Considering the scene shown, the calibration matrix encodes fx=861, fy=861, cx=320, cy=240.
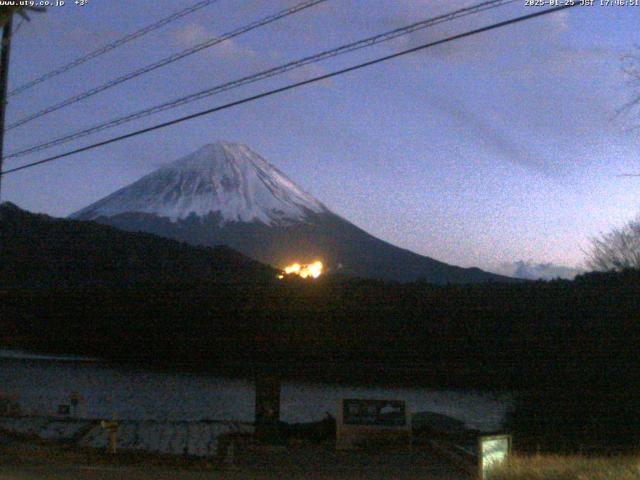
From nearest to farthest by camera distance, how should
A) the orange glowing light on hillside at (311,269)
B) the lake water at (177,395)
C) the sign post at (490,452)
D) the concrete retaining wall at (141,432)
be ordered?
the sign post at (490,452) → the concrete retaining wall at (141,432) → the lake water at (177,395) → the orange glowing light on hillside at (311,269)

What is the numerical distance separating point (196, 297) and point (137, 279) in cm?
1303

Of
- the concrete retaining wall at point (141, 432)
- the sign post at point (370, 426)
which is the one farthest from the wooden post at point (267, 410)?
the sign post at point (370, 426)

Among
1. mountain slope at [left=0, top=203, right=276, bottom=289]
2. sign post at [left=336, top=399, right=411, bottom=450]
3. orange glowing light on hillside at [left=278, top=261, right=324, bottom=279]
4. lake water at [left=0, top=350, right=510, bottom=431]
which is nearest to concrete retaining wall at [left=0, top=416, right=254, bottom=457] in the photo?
sign post at [left=336, top=399, right=411, bottom=450]

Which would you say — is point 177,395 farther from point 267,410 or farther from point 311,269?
point 267,410

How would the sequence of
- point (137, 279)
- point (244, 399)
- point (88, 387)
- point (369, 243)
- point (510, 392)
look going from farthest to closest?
point (369, 243) → point (137, 279) → point (510, 392) → point (88, 387) → point (244, 399)

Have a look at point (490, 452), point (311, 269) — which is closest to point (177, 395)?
point (311, 269)

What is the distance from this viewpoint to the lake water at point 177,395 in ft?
98.5

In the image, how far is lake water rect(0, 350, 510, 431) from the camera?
98.5 ft

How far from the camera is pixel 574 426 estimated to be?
99.1 ft

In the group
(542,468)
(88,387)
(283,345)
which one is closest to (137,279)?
(283,345)

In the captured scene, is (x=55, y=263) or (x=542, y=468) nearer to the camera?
(x=542, y=468)

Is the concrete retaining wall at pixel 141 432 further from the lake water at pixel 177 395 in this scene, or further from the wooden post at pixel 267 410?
the lake water at pixel 177 395

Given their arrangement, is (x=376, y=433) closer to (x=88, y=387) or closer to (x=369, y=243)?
(x=88, y=387)

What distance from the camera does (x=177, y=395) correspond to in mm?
38875
